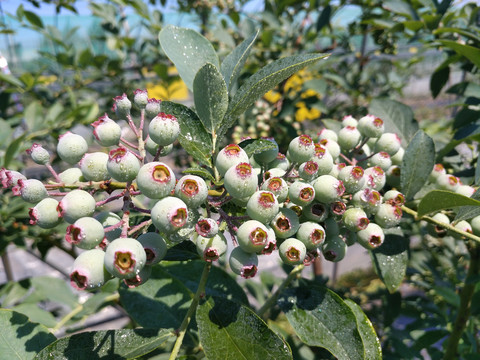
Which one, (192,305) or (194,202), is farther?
(192,305)

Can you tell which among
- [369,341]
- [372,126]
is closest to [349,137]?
[372,126]

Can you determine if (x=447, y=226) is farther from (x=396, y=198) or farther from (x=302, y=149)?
(x=302, y=149)

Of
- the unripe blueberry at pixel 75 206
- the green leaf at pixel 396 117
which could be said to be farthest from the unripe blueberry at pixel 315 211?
the green leaf at pixel 396 117

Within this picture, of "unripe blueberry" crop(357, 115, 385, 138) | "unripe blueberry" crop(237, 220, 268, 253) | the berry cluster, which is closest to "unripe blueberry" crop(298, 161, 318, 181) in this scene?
the berry cluster

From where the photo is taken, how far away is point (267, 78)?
53 centimetres

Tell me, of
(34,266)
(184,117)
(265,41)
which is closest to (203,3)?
Answer: (265,41)

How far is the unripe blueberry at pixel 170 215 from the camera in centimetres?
49

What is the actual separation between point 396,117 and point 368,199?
0.44 meters

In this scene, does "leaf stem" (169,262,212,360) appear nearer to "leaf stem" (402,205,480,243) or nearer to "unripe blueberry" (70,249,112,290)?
"unripe blueberry" (70,249,112,290)

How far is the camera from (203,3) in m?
2.47

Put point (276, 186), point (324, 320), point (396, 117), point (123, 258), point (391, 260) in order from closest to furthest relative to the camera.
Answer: point (123, 258) < point (276, 186) < point (324, 320) < point (391, 260) < point (396, 117)

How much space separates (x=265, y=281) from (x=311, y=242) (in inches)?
42.5

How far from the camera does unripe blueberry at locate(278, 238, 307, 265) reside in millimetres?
585

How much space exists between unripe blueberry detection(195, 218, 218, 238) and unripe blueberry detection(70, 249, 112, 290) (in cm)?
12
